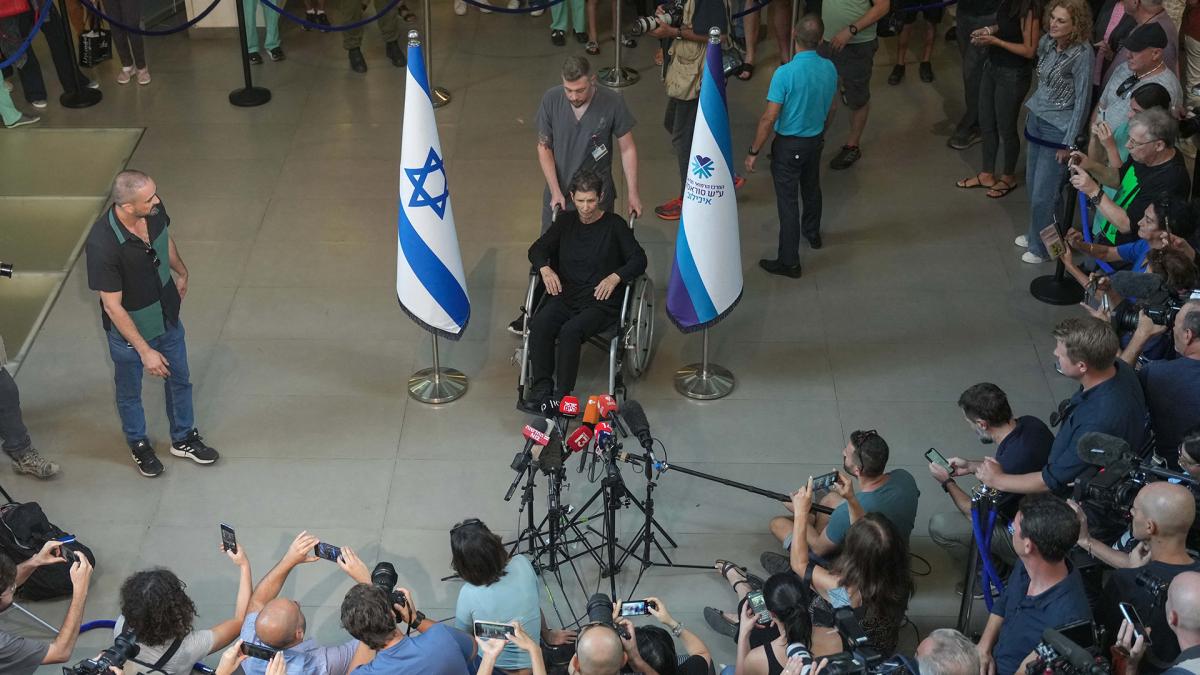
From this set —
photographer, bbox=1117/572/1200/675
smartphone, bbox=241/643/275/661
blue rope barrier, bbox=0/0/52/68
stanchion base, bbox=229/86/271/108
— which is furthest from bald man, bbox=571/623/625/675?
stanchion base, bbox=229/86/271/108

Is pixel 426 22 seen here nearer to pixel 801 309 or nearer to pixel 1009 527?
pixel 801 309

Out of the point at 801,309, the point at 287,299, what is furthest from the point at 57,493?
the point at 801,309

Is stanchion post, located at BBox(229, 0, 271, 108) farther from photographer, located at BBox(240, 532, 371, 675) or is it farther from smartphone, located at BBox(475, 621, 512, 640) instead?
smartphone, located at BBox(475, 621, 512, 640)

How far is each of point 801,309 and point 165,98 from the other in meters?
4.89

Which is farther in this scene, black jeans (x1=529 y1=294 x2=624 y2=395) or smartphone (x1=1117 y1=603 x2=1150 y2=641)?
black jeans (x1=529 y1=294 x2=624 y2=395)

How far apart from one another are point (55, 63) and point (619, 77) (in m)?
3.89

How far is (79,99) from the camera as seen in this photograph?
8945 millimetres

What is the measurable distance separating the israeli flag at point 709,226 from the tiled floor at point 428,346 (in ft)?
1.62

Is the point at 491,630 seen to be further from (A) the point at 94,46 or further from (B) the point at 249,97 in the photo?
(A) the point at 94,46

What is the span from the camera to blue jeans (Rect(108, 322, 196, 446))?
555 centimetres

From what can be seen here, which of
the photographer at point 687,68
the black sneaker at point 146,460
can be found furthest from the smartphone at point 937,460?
the black sneaker at point 146,460

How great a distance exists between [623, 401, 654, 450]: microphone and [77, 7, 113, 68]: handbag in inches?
231

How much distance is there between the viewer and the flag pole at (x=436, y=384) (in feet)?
20.6

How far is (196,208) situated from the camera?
25.6ft
